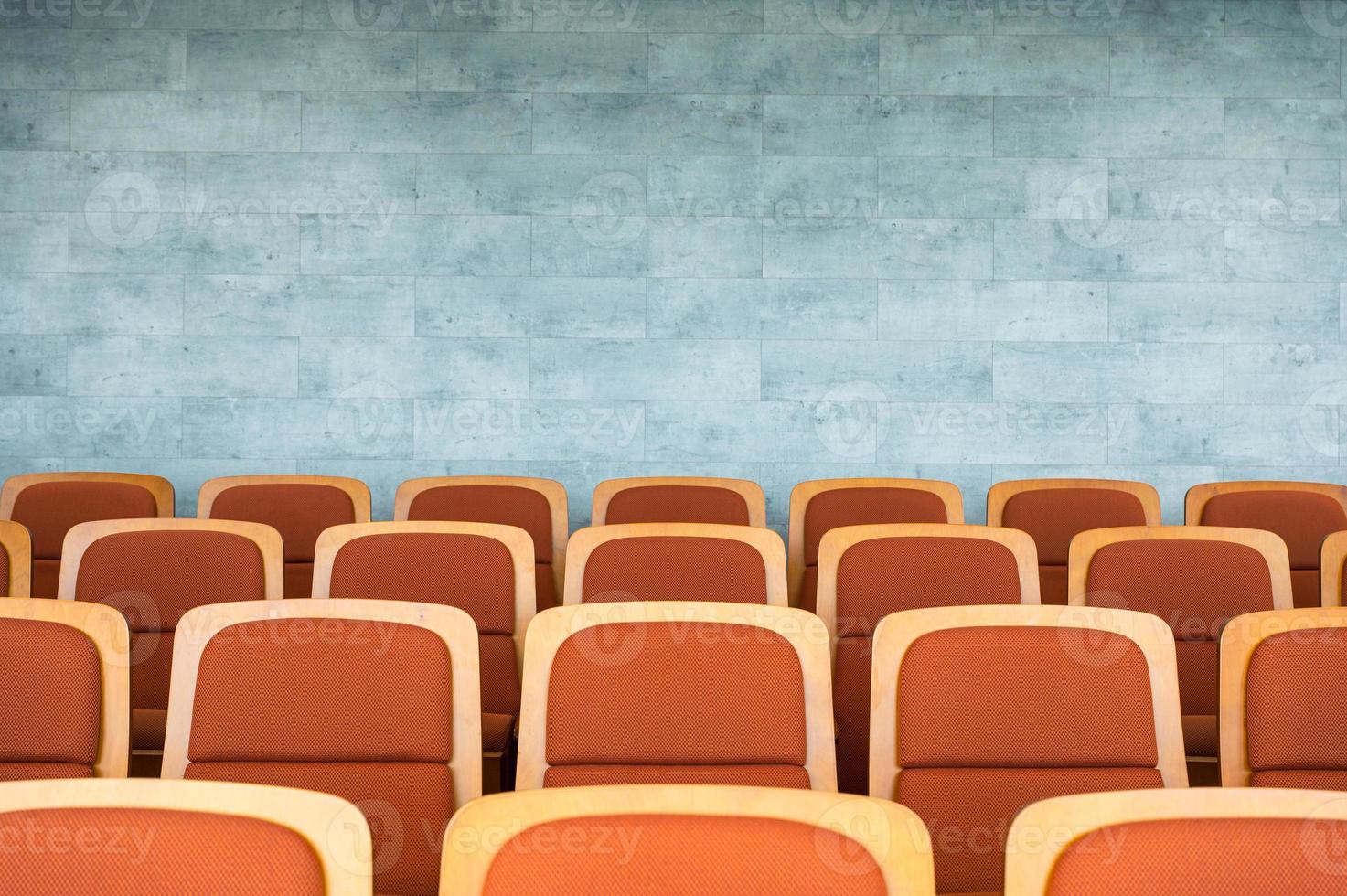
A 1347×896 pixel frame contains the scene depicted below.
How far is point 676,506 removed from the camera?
4508 mm

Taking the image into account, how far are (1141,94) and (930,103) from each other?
113 cm

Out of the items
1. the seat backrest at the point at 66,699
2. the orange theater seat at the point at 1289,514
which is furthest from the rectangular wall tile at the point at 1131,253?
the seat backrest at the point at 66,699

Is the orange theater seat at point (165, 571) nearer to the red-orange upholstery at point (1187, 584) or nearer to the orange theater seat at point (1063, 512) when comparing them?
the red-orange upholstery at point (1187, 584)

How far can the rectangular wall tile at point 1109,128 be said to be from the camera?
601 centimetres

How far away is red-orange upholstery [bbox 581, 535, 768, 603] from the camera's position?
3068mm

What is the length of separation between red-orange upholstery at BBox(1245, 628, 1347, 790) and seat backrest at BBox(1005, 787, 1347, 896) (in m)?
0.85

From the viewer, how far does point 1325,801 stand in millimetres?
1268

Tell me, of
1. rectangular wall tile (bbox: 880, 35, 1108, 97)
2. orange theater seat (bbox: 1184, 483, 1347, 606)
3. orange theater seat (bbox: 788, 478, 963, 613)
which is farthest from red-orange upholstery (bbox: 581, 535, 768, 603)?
rectangular wall tile (bbox: 880, 35, 1108, 97)

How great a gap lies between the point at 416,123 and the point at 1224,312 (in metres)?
4.43

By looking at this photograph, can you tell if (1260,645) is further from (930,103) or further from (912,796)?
(930,103)

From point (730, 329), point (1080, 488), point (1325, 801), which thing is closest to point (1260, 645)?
point (1325, 801)

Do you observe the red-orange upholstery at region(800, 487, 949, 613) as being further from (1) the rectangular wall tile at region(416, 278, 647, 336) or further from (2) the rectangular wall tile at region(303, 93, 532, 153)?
(2) the rectangular wall tile at region(303, 93, 532, 153)

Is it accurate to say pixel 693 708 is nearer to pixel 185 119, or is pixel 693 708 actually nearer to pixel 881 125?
pixel 881 125

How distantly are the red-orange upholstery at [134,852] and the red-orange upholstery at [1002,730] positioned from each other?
1.21 meters
